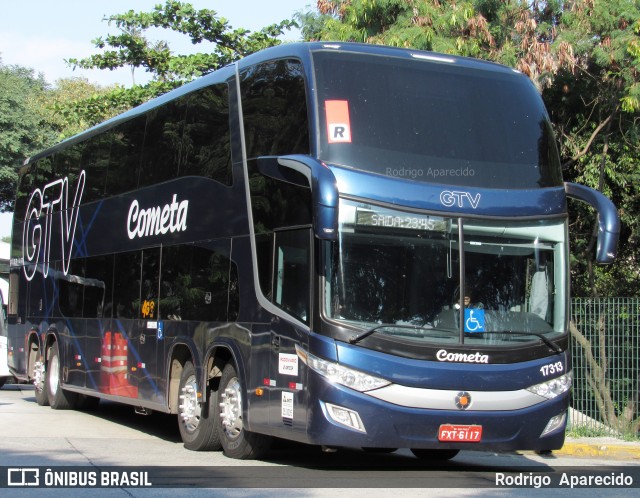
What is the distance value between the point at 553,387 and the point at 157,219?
5971 millimetres

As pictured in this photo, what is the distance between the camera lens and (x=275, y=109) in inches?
436

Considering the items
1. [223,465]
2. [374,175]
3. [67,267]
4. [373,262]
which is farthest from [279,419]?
[67,267]

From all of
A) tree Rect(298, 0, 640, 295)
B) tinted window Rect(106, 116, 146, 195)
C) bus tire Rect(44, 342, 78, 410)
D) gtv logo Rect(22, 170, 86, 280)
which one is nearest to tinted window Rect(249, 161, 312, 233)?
tinted window Rect(106, 116, 146, 195)

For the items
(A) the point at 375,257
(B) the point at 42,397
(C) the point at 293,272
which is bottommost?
(B) the point at 42,397

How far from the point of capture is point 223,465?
11.0 metres

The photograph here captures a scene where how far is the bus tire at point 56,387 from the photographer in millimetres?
18344

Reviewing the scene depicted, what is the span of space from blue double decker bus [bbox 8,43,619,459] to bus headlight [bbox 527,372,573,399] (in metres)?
0.02

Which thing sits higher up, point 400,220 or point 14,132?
point 14,132

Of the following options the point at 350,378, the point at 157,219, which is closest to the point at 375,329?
the point at 350,378

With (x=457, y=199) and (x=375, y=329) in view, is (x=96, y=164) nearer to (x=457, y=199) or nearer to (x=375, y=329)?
(x=457, y=199)

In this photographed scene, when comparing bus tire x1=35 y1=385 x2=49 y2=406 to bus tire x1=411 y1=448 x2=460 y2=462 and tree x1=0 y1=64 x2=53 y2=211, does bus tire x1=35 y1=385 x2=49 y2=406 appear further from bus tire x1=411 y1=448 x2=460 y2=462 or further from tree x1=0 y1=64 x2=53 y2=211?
tree x1=0 y1=64 x2=53 y2=211

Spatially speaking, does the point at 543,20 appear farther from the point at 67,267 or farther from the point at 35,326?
the point at 35,326

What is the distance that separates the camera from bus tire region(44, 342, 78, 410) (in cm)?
1834

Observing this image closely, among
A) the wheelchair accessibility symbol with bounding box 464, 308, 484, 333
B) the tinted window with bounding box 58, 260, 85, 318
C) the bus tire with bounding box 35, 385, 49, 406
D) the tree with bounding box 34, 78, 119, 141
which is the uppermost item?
the tree with bounding box 34, 78, 119, 141
